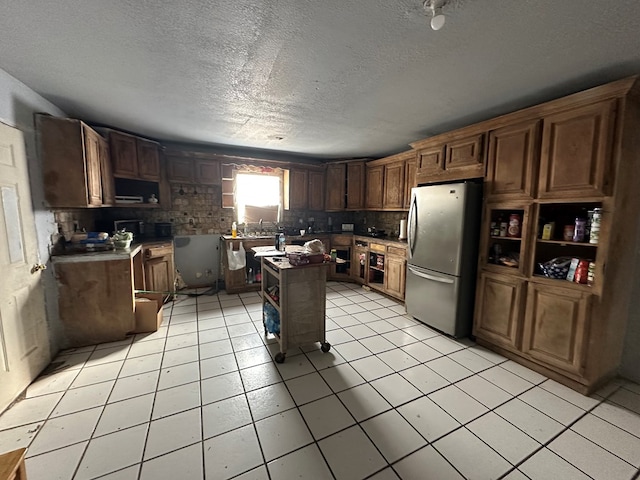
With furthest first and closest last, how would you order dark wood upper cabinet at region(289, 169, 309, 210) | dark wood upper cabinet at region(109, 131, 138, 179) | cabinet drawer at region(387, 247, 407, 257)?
dark wood upper cabinet at region(289, 169, 309, 210), cabinet drawer at region(387, 247, 407, 257), dark wood upper cabinet at region(109, 131, 138, 179)

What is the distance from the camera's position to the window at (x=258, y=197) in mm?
4652

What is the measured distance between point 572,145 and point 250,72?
2.54m

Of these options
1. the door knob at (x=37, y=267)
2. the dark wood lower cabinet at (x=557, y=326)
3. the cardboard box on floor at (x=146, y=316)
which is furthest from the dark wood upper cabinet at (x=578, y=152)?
the door knob at (x=37, y=267)

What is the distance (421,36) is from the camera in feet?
4.86

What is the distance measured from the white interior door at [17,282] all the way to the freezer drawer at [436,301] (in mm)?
3684

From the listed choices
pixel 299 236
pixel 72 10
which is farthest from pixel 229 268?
pixel 72 10

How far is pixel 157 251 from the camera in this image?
3625 mm

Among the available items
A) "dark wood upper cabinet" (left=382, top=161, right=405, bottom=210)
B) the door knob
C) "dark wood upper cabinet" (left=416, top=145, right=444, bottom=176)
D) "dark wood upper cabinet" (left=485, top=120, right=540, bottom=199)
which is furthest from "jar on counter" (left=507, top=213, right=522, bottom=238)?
the door knob

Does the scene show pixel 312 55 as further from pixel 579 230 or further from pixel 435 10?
pixel 579 230

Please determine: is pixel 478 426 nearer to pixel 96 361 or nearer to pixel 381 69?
pixel 381 69

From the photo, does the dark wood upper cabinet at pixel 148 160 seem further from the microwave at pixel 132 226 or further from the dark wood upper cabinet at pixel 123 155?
the microwave at pixel 132 226

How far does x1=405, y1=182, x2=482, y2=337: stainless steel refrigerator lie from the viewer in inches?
106

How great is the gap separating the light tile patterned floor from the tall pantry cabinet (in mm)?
283

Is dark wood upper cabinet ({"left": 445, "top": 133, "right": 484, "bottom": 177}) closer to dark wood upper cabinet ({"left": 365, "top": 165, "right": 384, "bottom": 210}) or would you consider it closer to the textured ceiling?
the textured ceiling
